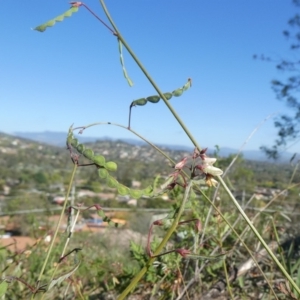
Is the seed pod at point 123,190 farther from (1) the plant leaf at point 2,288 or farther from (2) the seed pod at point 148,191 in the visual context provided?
(1) the plant leaf at point 2,288

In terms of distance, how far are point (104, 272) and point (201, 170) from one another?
2.86ft

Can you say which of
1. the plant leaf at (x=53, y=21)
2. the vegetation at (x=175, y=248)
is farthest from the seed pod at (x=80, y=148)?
the plant leaf at (x=53, y=21)

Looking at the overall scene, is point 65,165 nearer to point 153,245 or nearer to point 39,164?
point 39,164

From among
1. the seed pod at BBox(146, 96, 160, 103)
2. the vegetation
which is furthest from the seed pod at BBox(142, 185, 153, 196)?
the seed pod at BBox(146, 96, 160, 103)

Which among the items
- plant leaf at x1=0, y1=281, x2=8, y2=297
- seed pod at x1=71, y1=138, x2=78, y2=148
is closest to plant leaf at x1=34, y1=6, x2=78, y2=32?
seed pod at x1=71, y1=138, x2=78, y2=148

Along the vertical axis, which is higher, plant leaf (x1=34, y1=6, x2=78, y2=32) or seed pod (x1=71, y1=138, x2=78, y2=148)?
plant leaf (x1=34, y1=6, x2=78, y2=32)

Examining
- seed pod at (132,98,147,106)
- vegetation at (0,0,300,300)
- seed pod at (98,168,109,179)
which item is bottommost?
vegetation at (0,0,300,300)

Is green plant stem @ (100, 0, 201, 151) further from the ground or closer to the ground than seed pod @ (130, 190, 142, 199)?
further from the ground

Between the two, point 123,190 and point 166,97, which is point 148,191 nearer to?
point 123,190

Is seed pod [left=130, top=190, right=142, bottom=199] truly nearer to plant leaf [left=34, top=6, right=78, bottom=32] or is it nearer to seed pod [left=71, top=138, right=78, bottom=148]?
seed pod [left=71, top=138, right=78, bottom=148]

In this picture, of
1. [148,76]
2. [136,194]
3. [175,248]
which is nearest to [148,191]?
[136,194]

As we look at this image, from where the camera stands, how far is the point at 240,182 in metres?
4.31

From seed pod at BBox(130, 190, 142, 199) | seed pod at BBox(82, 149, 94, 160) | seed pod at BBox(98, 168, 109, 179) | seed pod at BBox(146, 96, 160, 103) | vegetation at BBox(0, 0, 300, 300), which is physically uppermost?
seed pod at BBox(146, 96, 160, 103)

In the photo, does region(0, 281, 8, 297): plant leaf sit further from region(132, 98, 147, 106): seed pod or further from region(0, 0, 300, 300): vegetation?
region(132, 98, 147, 106): seed pod
